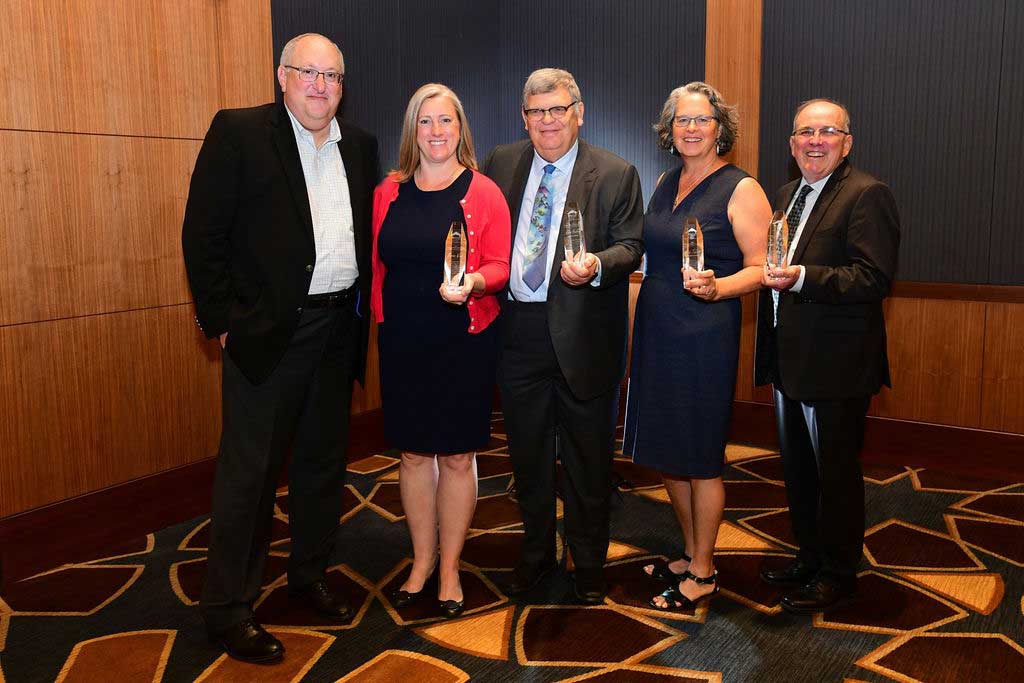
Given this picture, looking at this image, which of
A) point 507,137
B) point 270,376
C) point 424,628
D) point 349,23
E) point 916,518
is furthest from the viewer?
point 507,137

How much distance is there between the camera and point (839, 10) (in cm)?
532

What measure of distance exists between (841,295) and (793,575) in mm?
1134

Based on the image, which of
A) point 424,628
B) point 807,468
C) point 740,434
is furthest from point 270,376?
point 740,434

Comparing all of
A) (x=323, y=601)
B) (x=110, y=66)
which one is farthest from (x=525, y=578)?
(x=110, y=66)

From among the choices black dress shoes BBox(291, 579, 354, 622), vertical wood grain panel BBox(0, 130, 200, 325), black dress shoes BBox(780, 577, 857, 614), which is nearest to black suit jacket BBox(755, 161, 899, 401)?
black dress shoes BBox(780, 577, 857, 614)

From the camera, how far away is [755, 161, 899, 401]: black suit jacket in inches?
107

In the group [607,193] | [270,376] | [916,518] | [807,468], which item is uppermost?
[607,193]

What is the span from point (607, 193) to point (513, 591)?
4.73ft

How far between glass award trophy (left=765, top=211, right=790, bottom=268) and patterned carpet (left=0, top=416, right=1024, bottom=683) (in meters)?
1.22

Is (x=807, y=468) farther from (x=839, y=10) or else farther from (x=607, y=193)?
(x=839, y=10)

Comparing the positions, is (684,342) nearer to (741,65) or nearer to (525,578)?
(525,578)

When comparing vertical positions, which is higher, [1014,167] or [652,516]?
[1014,167]

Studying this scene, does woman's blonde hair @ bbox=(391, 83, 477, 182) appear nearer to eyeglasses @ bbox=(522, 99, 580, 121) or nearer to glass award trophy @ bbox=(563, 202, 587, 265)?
eyeglasses @ bbox=(522, 99, 580, 121)

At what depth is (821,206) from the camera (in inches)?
112
